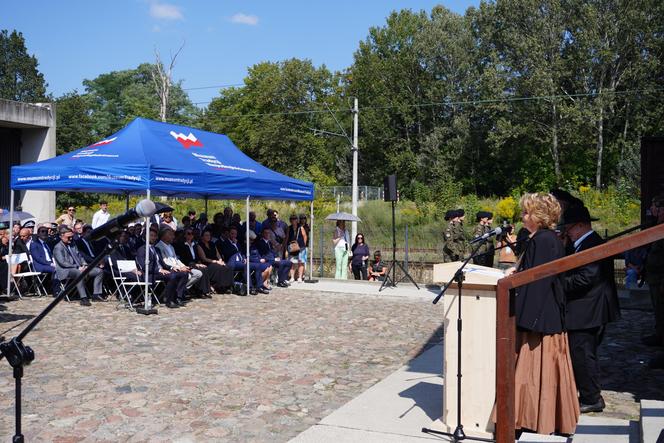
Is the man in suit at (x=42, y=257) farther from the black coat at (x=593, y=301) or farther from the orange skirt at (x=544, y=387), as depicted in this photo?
the orange skirt at (x=544, y=387)

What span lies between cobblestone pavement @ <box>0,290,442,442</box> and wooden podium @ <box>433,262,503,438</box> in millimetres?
1350

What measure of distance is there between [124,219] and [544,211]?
10.3 feet

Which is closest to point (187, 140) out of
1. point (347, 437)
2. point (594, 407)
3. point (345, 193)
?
point (347, 437)

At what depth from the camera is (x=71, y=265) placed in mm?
13023

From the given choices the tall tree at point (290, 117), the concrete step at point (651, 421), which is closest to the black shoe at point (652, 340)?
the concrete step at point (651, 421)

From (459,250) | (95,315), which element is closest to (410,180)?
(459,250)

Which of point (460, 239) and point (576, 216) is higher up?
point (576, 216)

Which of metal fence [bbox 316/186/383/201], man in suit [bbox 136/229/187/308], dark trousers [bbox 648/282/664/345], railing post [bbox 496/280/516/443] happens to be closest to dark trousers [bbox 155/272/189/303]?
man in suit [bbox 136/229/187/308]

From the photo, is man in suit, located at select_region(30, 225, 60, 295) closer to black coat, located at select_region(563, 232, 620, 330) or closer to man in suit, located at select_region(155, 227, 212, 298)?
man in suit, located at select_region(155, 227, 212, 298)

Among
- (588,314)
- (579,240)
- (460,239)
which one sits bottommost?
(588,314)

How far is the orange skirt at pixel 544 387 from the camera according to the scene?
4984mm

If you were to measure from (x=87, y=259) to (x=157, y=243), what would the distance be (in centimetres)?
152

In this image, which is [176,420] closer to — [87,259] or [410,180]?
[87,259]

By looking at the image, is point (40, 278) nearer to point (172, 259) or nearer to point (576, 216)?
point (172, 259)
